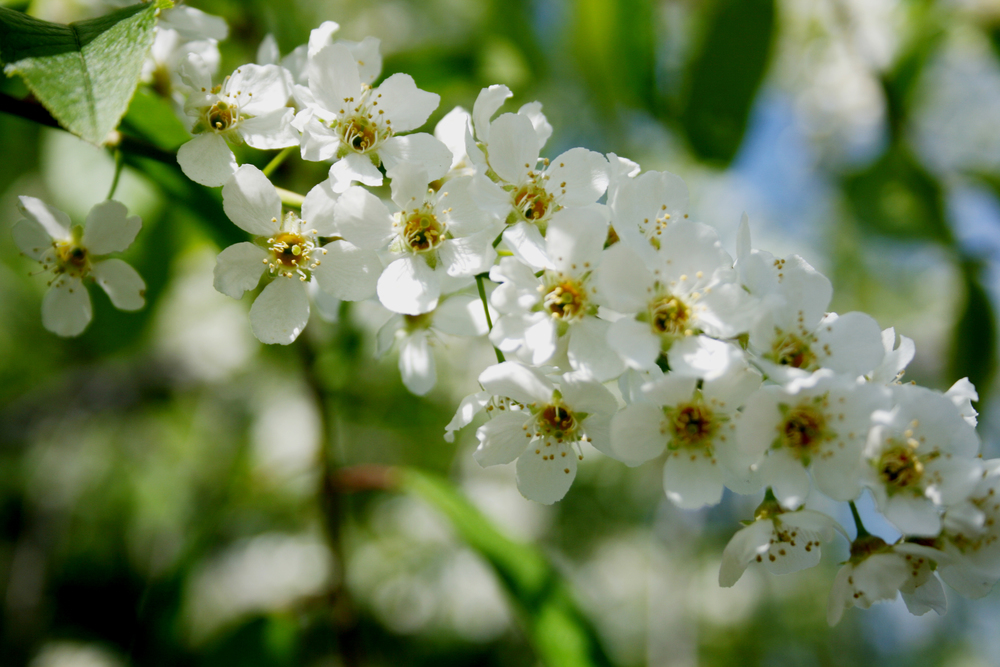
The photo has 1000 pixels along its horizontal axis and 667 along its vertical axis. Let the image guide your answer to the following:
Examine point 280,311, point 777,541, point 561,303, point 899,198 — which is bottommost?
point 899,198

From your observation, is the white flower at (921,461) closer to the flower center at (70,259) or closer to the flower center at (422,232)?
the flower center at (422,232)

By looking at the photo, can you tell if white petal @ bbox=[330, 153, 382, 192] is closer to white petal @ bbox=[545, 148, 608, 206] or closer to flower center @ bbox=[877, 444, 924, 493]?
white petal @ bbox=[545, 148, 608, 206]

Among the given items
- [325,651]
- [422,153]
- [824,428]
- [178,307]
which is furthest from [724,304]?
[325,651]

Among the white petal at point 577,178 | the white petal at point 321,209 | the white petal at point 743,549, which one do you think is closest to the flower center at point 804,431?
the white petal at point 743,549

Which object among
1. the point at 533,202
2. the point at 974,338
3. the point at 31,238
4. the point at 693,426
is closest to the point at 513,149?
the point at 533,202

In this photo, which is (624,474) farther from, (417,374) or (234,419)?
(417,374)

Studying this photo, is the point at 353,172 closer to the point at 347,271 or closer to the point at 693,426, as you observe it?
the point at 347,271
